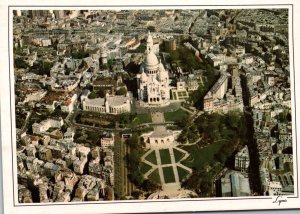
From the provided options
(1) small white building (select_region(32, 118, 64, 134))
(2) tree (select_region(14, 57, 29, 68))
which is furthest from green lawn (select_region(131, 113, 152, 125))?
(2) tree (select_region(14, 57, 29, 68))

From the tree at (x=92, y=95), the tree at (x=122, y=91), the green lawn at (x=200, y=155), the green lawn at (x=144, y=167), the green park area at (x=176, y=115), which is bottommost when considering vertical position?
the green lawn at (x=144, y=167)

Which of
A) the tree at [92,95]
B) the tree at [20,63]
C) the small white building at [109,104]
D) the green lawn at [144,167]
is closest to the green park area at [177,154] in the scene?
the green lawn at [144,167]

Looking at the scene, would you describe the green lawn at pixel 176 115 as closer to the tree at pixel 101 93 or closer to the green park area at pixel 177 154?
the green park area at pixel 177 154

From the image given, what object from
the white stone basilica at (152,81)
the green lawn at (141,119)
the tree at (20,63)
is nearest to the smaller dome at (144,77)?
the white stone basilica at (152,81)

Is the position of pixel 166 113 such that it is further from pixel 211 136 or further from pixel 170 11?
pixel 170 11

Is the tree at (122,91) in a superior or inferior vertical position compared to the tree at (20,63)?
inferior

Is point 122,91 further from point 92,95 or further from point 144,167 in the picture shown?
point 144,167

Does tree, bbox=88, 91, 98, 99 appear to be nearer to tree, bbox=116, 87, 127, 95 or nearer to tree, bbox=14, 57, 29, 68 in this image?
tree, bbox=116, 87, 127, 95
